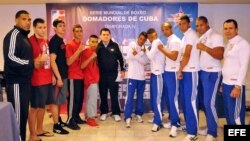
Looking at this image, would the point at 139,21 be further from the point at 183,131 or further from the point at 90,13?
the point at 183,131

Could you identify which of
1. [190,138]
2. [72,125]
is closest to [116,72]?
[72,125]

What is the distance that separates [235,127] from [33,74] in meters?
2.53

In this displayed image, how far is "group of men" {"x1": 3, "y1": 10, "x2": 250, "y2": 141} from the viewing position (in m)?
3.39

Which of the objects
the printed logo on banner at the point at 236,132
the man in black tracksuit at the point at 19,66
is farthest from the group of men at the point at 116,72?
the printed logo on banner at the point at 236,132

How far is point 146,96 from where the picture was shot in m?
5.68

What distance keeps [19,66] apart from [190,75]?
196 cm

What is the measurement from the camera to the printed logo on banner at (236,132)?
1771 mm

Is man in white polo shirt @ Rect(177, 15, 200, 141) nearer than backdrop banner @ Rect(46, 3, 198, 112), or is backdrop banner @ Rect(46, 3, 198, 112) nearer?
man in white polo shirt @ Rect(177, 15, 200, 141)

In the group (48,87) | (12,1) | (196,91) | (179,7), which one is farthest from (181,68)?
(12,1)

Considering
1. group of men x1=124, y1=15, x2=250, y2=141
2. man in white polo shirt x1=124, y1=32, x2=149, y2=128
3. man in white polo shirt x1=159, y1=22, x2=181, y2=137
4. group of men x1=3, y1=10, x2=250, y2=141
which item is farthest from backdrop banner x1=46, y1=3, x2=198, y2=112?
man in white polo shirt x1=159, y1=22, x2=181, y2=137

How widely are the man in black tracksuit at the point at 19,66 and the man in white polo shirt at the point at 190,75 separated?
1790 millimetres

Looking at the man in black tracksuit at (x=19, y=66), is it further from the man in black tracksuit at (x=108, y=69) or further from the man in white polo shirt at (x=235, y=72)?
the man in white polo shirt at (x=235, y=72)

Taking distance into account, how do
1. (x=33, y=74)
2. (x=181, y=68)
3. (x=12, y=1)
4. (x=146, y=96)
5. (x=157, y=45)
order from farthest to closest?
1. (x=146, y=96)
2. (x=12, y=1)
3. (x=157, y=45)
4. (x=181, y=68)
5. (x=33, y=74)

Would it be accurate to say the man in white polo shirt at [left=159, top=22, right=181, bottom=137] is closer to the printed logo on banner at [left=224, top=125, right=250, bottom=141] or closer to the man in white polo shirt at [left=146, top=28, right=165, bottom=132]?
the man in white polo shirt at [left=146, top=28, right=165, bottom=132]
